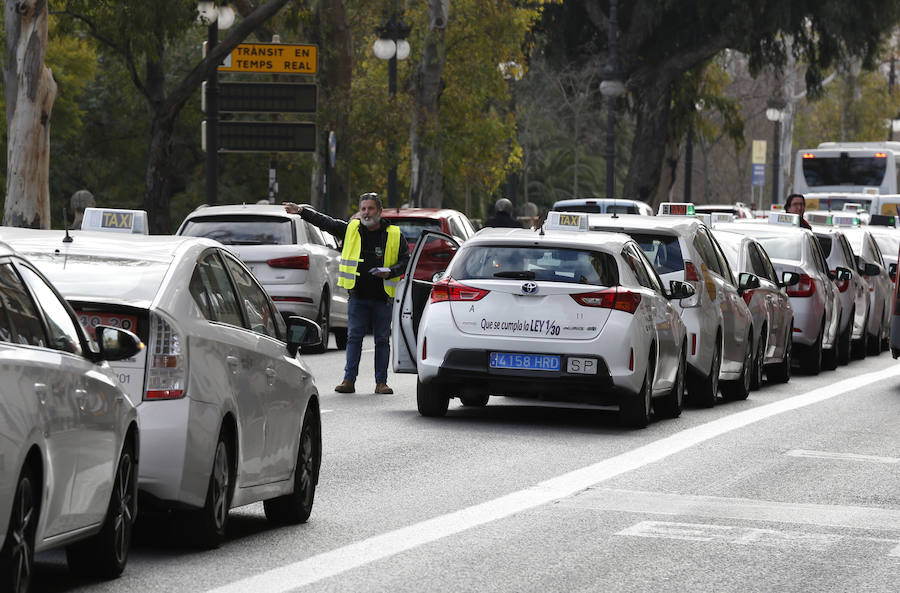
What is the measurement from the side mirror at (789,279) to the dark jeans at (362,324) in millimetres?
5263

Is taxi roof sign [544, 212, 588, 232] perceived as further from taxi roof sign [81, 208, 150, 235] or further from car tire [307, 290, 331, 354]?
car tire [307, 290, 331, 354]

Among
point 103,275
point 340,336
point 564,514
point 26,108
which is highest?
point 26,108

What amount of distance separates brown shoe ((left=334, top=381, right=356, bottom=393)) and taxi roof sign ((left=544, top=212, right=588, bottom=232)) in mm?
2851

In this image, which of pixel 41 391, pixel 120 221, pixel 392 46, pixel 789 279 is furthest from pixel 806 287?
pixel 392 46

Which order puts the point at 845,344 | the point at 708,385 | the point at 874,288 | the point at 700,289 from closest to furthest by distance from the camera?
the point at 700,289 < the point at 708,385 < the point at 845,344 < the point at 874,288

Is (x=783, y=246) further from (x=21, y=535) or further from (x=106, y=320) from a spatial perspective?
(x=21, y=535)

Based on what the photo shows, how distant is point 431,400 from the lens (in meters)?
16.0

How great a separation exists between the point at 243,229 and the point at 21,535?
1751cm

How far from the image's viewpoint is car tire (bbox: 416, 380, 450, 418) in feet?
52.0

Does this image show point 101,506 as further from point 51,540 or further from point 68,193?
point 68,193

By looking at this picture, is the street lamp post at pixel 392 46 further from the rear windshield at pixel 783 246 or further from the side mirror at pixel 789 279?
the side mirror at pixel 789 279

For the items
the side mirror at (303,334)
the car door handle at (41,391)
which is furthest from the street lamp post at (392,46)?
the car door handle at (41,391)

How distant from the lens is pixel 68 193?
6219 cm

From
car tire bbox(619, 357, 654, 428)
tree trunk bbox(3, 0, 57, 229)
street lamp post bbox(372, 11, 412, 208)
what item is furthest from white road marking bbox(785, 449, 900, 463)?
street lamp post bbox(372, 11, 412, 208)
